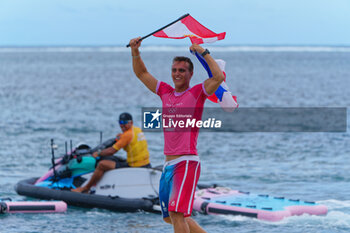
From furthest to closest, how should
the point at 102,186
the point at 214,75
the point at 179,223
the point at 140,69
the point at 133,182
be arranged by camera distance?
the point at 102,186, the point at 133,182, the point at 140,69, the point at 179,223, the point at 214,75

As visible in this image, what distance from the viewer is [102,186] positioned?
41.4ft

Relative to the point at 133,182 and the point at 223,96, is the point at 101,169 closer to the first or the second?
the point at 133,182

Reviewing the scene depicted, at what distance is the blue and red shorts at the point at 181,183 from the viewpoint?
709 cm

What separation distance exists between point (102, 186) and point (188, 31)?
5.67 m

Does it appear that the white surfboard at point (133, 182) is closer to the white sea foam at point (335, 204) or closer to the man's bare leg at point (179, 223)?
the white sea foam at point (335, 204)

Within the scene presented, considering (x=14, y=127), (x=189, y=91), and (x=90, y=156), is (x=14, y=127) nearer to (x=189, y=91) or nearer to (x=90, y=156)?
(x=90, y=156)

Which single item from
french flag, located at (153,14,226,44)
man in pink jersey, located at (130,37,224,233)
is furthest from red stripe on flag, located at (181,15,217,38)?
man in pink jersey, located at (130,37,224,233)

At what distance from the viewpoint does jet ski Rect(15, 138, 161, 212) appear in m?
12.2

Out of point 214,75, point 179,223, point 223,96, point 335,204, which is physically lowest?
point 335,204

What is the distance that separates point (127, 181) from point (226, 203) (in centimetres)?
191

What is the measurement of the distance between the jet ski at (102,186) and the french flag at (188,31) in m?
4.99

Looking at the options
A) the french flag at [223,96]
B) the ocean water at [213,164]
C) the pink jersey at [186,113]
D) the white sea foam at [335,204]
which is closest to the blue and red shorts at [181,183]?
the pink jersey at [186,113]

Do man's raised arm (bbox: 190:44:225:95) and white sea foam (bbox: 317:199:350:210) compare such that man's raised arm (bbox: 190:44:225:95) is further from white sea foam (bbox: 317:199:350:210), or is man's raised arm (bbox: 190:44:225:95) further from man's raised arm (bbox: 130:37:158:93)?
white sea foam (bbox: 317:199:350:210)

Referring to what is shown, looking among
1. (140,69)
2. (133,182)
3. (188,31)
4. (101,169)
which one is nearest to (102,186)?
(101,169)
